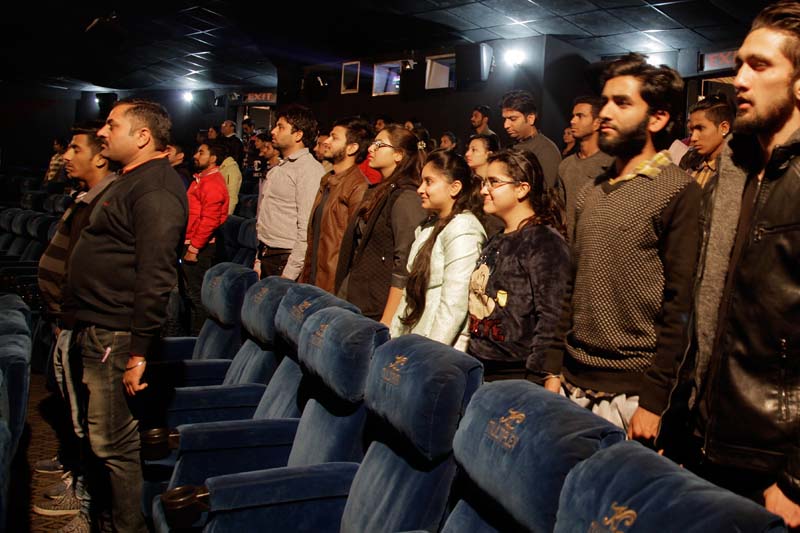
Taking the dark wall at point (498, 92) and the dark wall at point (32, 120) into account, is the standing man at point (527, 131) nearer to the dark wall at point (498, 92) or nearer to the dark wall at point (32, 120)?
the dark wall at point (498, 92)

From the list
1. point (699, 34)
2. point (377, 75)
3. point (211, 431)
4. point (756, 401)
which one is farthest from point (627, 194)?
point (377, 75)

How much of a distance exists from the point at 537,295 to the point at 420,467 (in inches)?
26.1

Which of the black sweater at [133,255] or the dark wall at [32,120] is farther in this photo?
the dark wall at [32,120]

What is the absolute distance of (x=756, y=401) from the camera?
4.53 feet

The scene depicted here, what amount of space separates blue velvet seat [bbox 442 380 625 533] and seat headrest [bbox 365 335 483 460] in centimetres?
12

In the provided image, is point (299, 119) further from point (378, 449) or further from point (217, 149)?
point (378, 449)

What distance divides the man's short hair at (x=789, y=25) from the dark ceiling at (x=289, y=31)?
19.4ft

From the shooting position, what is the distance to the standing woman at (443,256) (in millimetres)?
2611

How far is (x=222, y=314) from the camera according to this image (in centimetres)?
356

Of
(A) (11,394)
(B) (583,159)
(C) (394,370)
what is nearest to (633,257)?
(C) (394,370)

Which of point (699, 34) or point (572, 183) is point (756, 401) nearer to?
point (572, 183)

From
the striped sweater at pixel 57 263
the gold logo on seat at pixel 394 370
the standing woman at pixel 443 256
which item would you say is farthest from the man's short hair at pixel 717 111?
the striped sweater at pixel 57 263

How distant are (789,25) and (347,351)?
132 cm

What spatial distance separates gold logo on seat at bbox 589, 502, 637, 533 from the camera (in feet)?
3.44
